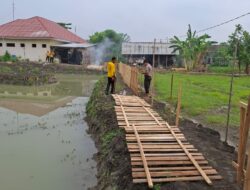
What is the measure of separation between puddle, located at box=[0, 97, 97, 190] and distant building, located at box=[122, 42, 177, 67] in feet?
93.6

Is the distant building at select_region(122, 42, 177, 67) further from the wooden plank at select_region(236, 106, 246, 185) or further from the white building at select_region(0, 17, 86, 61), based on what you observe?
the wooden plank at select_region(236, 106, 246, 185)

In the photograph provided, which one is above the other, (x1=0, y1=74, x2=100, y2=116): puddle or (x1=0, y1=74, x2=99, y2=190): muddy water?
(x1=0, y1=74, x2=100, y2=116): puddle

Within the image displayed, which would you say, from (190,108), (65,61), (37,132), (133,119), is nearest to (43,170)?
(133,119)

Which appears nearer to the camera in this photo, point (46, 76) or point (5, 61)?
point (46, 76)

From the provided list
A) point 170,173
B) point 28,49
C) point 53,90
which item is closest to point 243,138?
point 170,173

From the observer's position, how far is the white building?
39.1 metres

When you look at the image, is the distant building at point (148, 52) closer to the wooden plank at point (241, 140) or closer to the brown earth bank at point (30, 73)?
the brown earth bank at point (30, 73)

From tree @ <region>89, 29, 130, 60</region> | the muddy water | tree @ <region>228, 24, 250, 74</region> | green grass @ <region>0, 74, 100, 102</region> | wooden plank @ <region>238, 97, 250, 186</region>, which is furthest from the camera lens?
tree @ <region>89, 29, 130, 60</region>

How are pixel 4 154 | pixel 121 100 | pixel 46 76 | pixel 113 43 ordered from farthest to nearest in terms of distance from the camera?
pixel 113 43
pixel 46 76
pixel 121 100
pixel 4 154

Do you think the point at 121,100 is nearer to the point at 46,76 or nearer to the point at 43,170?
the point at 43,170

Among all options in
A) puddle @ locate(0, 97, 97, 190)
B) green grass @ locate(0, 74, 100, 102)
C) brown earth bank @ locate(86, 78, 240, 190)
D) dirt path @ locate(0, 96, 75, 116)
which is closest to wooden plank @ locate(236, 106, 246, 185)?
brown earth bank @ locate(86, 78, 240, 190)

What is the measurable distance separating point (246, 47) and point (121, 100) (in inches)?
983

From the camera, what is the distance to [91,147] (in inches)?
402

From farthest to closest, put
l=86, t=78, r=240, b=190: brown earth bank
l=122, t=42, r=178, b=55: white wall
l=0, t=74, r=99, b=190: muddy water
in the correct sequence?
l=122, t=42, r=178, b=55: white wall, l=0, t=74, r=99, b=190: muddy water, l=86, t=78, r=240, b=190: brown earth bank
